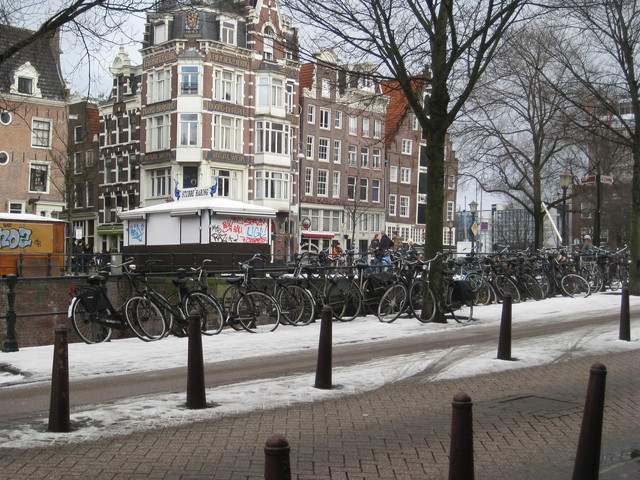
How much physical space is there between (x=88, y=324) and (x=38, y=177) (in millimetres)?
38069

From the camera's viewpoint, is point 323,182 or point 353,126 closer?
point 323,182

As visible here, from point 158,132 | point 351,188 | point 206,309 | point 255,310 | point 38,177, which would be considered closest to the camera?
point 206,309

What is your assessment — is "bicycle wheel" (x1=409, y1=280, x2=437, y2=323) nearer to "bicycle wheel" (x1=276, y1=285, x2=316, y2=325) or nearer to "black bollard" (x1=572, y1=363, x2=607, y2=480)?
"bicycle wheel" (x1=276, y1=285, x2=316, y2=325)

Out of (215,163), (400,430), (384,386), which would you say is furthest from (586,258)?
(215,163)

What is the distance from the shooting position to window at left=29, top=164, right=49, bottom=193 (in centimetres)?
Result: 4644

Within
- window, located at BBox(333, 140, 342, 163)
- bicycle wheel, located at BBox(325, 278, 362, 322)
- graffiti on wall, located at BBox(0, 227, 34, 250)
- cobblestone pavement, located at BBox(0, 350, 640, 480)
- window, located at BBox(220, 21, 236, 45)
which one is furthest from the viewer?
window, located at BBox(333, 140, 342, 163)

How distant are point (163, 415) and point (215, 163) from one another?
42.0 metres

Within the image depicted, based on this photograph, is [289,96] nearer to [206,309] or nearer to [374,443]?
[206,309]

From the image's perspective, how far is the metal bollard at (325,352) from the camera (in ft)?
26.6

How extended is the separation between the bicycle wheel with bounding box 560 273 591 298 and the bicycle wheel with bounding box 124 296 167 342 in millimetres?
12728

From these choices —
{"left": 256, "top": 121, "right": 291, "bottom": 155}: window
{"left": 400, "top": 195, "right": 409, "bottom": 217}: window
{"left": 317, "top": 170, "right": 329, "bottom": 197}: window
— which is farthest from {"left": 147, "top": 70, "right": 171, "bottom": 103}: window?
{"left": 400, "top": 195, "right": 409, "bottom": 217}: window

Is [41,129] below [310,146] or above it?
below

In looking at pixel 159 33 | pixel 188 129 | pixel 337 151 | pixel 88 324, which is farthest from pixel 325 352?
pixel 337 151

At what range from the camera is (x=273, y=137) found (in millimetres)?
50719
